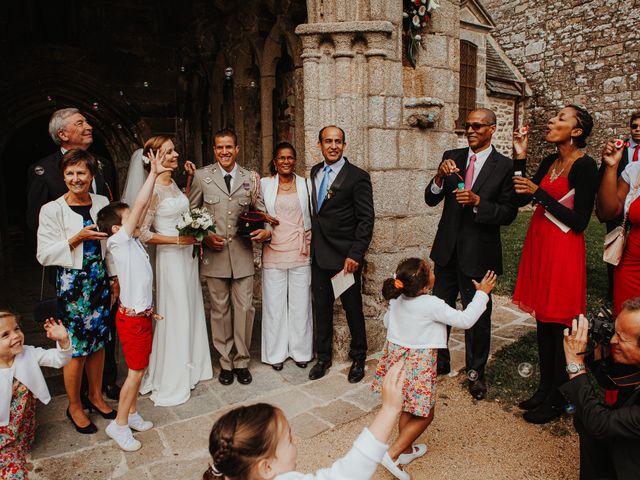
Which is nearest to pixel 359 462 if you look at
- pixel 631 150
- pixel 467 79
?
pixel 631 150

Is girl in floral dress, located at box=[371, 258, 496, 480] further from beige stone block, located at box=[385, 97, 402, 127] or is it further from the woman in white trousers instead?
beige stone block, located at box=[385, 97, 402, 127]

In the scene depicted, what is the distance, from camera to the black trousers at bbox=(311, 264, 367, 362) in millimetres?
4559

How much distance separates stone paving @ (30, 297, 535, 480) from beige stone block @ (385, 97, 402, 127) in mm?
2336

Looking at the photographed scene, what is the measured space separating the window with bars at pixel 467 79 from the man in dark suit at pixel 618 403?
15.8m

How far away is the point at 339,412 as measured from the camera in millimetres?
3945

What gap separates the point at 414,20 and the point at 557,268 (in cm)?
277

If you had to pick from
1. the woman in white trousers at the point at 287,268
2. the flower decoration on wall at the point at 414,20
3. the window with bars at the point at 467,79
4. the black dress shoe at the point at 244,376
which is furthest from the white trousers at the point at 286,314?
the window with bars at the point at 467,79

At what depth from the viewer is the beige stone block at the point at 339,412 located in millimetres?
3830

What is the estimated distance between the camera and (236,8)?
7.28 meters

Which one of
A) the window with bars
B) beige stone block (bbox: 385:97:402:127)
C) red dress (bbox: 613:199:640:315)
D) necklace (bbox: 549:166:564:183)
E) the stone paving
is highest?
the window with bars

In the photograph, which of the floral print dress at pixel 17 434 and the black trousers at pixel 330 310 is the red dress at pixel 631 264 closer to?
the black trousers at pixel 330 310

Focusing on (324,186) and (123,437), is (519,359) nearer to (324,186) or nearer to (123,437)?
(324,186)

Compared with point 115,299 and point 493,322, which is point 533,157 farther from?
point 115,299

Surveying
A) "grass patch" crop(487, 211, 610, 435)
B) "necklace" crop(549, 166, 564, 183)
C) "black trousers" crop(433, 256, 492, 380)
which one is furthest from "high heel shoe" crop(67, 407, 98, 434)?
"necklace" crop(549, 166, 564, 183)
